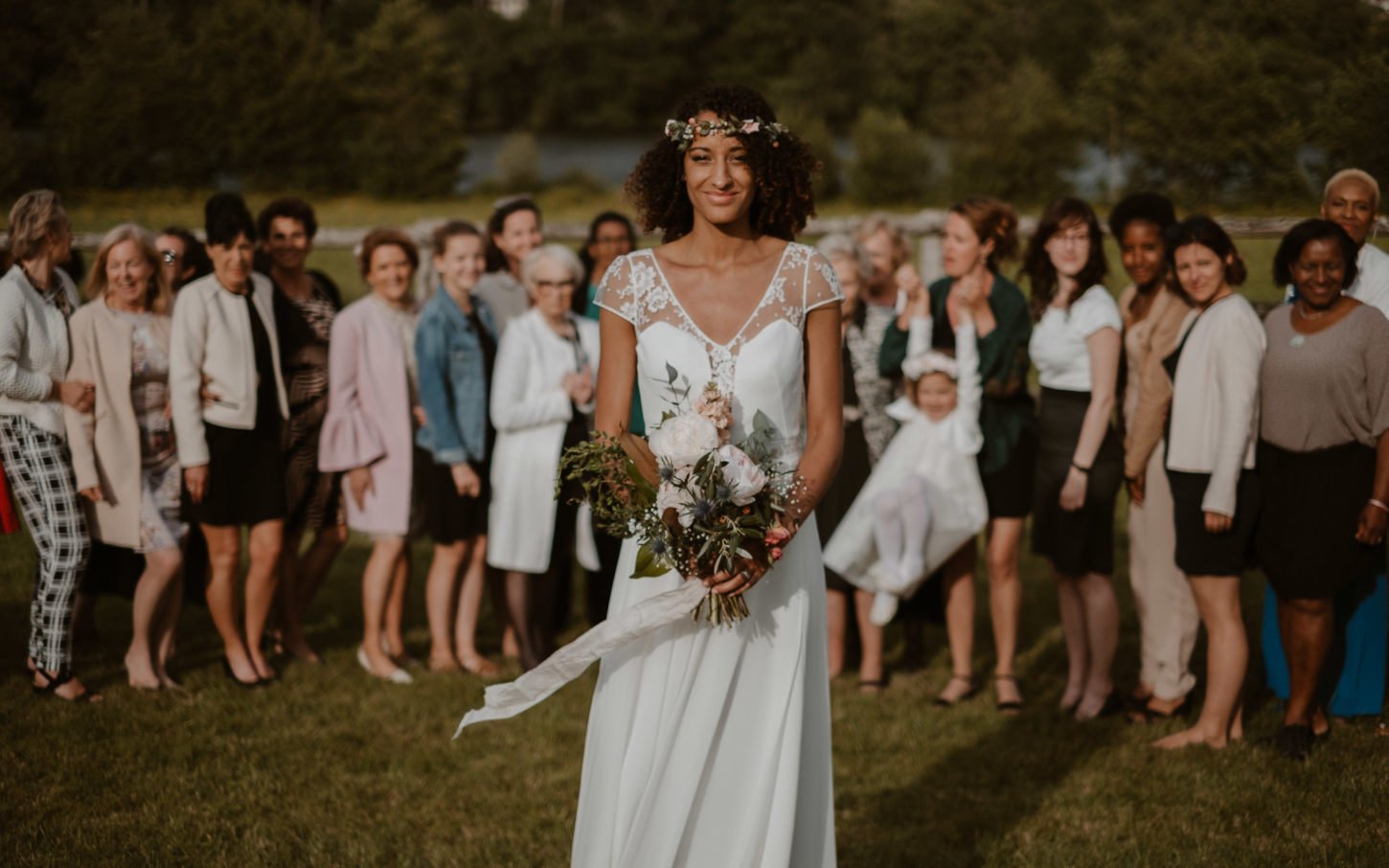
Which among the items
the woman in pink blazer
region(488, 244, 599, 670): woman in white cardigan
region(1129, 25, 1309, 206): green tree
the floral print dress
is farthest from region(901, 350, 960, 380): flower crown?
the floral print dress

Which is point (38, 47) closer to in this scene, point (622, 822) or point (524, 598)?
point (524, 598)

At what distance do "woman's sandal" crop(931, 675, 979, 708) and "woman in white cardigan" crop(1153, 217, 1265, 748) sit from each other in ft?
3.77

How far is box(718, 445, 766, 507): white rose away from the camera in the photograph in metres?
3.14

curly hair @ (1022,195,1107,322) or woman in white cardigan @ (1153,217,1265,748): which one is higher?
curly hair @ (1022,195,1107,322)

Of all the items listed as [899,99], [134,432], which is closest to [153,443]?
[134,432]

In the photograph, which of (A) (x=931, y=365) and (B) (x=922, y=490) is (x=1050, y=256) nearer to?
(A) (x=931, y=365)

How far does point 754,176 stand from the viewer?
3592mm

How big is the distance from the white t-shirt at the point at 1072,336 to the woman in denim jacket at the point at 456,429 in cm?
314

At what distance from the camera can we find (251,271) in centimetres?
691

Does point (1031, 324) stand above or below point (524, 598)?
above

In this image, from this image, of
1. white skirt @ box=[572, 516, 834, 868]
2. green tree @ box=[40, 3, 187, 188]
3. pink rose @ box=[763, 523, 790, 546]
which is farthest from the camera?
green tree @ box=[40, 3, 187, 188]

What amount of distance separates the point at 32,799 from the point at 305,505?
93.0 inches

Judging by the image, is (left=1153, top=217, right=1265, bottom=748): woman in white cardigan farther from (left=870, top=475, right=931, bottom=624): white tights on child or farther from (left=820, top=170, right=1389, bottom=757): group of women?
(left=870, top=475, right=931, bottom=624): white tights on child

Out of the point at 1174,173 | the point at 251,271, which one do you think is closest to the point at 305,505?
the point at 251,271
